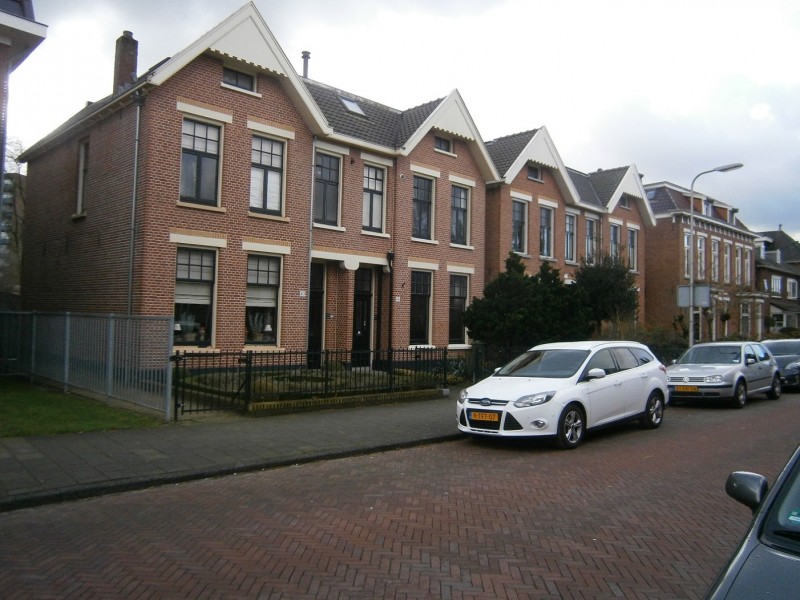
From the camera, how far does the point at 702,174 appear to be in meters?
23.7

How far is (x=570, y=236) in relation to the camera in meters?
29.3

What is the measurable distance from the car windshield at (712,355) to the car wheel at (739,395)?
28.0 inches

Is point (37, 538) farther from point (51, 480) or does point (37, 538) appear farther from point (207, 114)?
point (207, 114)

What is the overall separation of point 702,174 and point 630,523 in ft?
68.2

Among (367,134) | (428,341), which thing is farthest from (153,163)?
(428,341)

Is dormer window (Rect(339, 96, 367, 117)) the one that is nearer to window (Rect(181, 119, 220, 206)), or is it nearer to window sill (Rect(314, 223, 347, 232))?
window sill (Rect(314, 223, 347, 232))

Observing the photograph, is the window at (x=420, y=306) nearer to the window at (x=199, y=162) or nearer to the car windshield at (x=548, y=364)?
the window at (x=199, y=162)

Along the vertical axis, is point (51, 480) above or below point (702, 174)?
below

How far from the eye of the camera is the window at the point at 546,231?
27484 millimetres

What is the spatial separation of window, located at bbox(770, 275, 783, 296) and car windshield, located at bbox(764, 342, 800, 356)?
117 feet

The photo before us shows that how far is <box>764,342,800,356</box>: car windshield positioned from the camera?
21438 mm

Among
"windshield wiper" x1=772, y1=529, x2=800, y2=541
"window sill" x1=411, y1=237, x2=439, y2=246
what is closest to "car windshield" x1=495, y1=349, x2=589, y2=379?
"windshield wiper" x1=772, y1=529, x2=800, y2=541

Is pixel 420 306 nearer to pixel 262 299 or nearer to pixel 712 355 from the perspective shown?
pixel 262 299

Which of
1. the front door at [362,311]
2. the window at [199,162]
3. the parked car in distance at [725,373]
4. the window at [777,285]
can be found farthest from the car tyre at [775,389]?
the window at [777,285]
